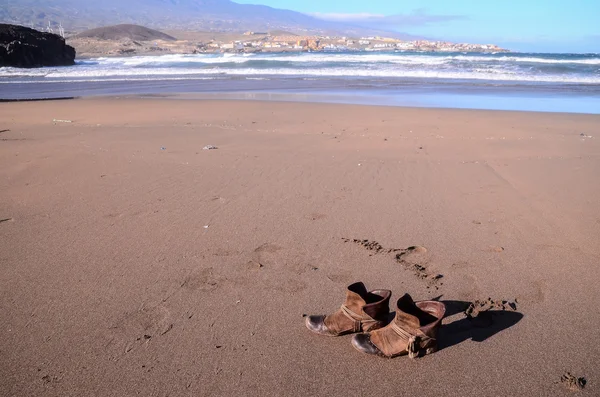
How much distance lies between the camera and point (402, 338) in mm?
2186

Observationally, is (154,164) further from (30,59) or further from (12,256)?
(30,59)

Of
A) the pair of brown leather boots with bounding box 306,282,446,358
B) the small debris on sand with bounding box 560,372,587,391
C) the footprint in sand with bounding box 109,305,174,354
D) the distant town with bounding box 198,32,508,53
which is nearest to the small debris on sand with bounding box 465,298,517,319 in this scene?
the pair of brown leather boots with bounding box 306,282,446,358

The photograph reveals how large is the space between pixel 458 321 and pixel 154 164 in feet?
15.0

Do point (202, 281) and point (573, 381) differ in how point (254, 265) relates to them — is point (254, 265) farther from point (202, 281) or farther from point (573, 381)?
point (573, 381)

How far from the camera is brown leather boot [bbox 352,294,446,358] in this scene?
2.17 metres

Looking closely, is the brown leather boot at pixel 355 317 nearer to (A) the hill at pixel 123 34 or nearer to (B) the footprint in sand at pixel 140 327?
(B) the footprint in sand at pixel 140 327

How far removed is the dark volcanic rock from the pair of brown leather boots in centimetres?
4051

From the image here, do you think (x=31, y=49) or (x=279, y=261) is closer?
(x=279, y=261)

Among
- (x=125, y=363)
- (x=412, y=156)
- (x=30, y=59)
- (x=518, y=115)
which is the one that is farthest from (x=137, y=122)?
(x=30, y=59)

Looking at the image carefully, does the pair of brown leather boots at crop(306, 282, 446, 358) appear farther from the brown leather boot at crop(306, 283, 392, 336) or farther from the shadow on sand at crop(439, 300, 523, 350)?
the shadow on sand at crop(439, 300, 523, 350)

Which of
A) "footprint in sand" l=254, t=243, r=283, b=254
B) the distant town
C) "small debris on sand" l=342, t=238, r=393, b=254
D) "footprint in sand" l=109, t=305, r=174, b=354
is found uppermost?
the distant town

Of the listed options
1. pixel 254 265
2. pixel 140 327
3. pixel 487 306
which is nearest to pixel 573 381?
pixel 487 306

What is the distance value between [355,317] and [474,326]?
2.33 feet

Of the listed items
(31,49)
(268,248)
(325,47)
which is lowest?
(268,248)
